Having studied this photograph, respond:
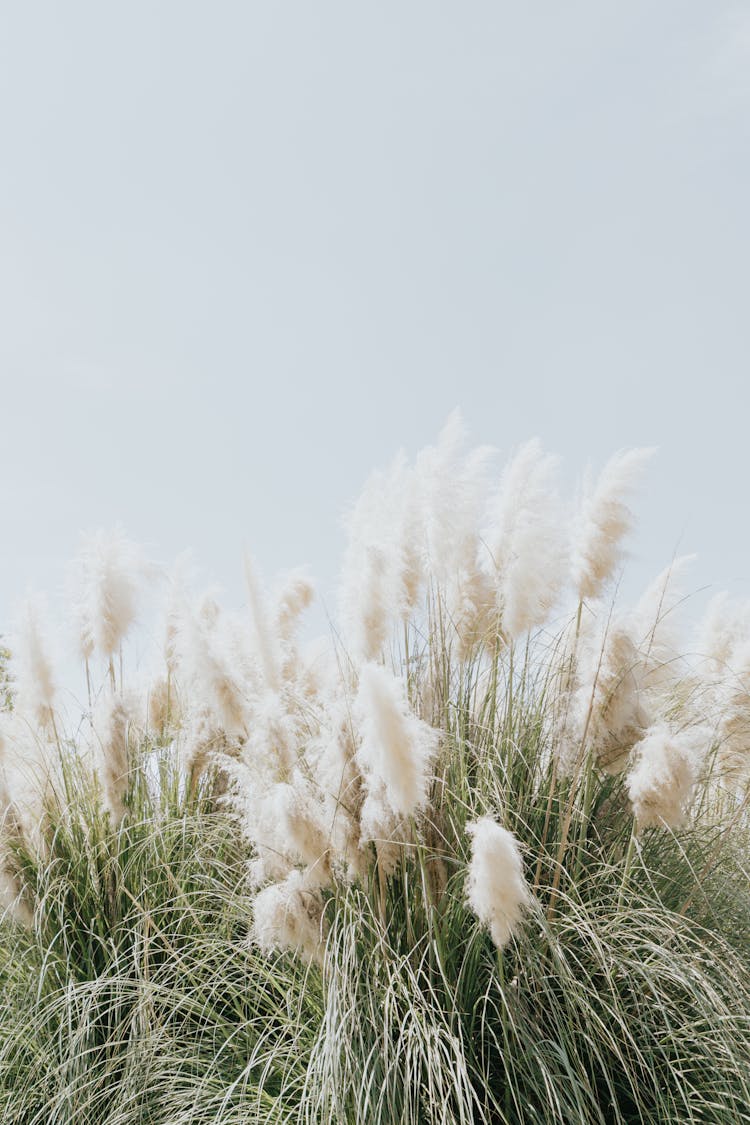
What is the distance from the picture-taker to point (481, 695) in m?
2.93

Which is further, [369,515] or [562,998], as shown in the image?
[369,515]

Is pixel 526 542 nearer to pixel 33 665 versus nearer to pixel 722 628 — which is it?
pixel 722 628

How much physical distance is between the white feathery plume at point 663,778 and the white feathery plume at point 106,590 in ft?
5.65

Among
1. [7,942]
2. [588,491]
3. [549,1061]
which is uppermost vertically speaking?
[588,491]

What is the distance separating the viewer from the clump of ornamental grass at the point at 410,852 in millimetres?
2209

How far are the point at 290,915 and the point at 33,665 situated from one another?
1447 mm

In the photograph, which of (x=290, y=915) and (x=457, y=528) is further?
(x=457, y=528)

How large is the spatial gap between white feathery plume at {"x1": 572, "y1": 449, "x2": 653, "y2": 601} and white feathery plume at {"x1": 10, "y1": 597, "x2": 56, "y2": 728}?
1699 millimetres

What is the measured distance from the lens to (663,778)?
2207 mm

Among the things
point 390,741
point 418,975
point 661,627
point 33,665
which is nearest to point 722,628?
point 661,627

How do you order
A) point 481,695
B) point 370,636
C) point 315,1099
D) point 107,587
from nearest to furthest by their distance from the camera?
point 315,1099, point 370,636, point 481,695, point 107,587

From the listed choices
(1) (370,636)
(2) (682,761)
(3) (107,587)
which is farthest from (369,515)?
(2) (682,761)

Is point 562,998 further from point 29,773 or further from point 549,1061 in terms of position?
point 29,773

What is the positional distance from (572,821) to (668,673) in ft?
1.86
